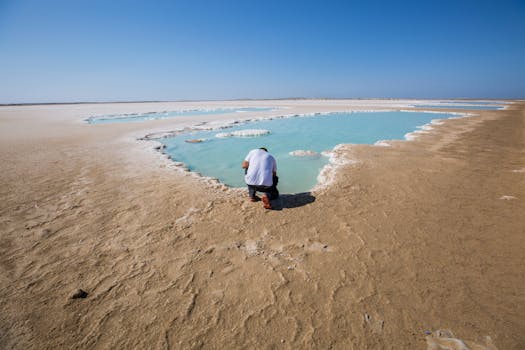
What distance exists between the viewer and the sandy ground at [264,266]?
2.24 m

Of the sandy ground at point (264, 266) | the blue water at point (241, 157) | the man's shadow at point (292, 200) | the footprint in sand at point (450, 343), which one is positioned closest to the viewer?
the footprint in sand at point (450, 343)

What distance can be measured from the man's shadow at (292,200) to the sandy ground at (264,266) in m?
0.04

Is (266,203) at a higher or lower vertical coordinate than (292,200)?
higher

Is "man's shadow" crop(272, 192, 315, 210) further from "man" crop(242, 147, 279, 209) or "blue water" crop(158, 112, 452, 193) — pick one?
"blue water" crop(158, 112, 452, 193)

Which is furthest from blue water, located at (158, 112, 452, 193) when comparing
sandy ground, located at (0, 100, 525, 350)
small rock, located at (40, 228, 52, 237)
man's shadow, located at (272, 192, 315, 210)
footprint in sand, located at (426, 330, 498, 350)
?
footprint in sand, located at (426, 330, 498, 350)

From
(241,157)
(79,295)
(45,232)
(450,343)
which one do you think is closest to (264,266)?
(450,343)

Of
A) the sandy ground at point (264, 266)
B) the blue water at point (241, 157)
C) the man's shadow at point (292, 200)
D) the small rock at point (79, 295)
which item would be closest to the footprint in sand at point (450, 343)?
the sandy ground at point (264, 266)

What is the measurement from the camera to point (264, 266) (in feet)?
10.1

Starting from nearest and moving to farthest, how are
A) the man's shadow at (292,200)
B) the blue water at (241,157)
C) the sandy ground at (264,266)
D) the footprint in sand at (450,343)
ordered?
the footprint in sand at (450,343), the sandy ground at (264,266), the man's shadow at (292,200), the blue water at (241,157)

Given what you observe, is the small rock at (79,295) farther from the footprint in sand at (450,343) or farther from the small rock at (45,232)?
the footprint in sand at (450,343)

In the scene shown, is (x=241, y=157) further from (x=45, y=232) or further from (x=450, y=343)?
(x=450, y=343)

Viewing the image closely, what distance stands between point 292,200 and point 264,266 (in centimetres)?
223

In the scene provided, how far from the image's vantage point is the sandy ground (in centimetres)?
224

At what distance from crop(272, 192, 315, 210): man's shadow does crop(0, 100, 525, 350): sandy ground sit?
0.04 m
